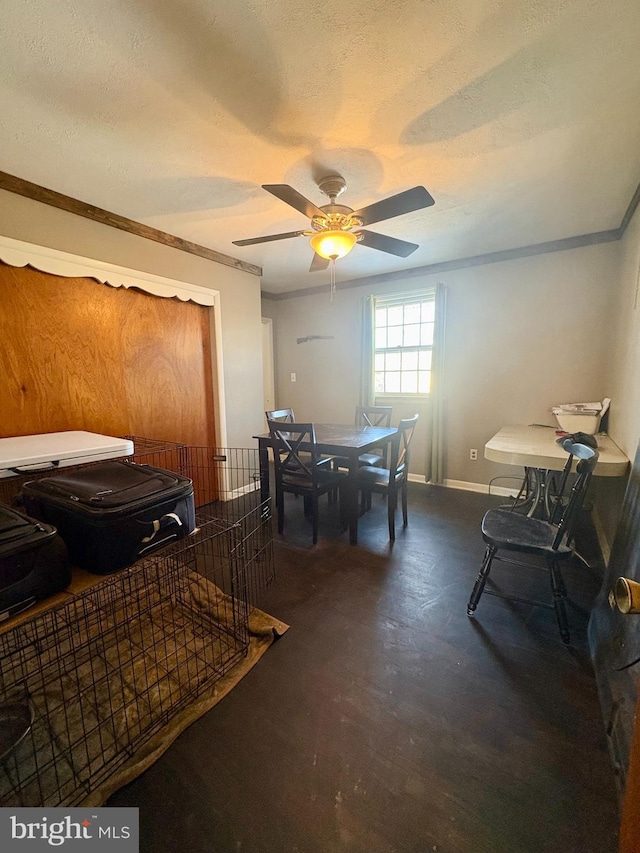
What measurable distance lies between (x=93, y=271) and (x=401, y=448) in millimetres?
2705

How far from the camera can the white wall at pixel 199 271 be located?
6.85ft

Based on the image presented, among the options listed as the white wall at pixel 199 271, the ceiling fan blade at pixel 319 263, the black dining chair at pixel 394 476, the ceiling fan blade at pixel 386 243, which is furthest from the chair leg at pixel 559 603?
the white wall at pixel 199 271

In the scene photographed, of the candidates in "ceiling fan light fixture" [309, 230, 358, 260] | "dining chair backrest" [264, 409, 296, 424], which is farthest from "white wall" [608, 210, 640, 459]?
"dining chair backrest" [264, 409, 296, 424]

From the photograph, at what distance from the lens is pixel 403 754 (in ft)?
3.71

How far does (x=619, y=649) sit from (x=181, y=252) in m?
3.76

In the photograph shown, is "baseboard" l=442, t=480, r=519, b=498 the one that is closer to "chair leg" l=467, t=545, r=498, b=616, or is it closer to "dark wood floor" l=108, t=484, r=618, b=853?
"dark wood floor" l=108, t=484, r=618, b=853

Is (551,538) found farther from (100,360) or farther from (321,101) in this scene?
(100,360)

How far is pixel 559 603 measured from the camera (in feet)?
5.28

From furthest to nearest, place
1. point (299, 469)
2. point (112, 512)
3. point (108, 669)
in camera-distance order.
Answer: point (299, 469) < point (108, 669) < point (112, 512)

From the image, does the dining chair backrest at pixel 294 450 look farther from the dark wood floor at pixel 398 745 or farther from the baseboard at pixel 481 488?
the baseboard at pixel 481 488

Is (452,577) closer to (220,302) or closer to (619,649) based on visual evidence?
(619,649)

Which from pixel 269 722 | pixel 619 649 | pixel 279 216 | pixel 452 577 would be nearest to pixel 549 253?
pixel 279 216

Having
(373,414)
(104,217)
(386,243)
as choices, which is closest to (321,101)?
(386,243)

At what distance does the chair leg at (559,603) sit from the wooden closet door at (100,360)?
9.68ft
